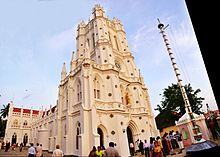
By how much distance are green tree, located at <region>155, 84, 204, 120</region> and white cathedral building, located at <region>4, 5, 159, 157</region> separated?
4.06 m

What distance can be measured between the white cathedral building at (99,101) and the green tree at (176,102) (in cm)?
406

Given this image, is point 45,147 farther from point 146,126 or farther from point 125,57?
point 125,57

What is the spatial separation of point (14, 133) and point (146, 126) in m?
40.9

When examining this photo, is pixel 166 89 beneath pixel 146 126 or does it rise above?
above

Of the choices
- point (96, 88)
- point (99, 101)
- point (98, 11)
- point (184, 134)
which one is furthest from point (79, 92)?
point (98, 11)

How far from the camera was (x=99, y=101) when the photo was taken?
68.3 ft

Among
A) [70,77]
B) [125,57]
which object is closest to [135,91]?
[125,57]

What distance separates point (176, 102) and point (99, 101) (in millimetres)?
16240

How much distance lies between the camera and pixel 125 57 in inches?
1193

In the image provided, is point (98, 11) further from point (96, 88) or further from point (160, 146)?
point (160, 146)

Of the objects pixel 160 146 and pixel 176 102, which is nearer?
pixel 160 146

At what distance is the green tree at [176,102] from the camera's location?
93.3 ft

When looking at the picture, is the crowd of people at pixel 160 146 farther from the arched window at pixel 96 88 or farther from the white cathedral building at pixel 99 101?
the arched window at pixel 96 88

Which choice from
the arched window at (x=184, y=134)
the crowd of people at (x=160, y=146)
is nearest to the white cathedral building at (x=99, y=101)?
the crowd of people at (x=160, y=146)
